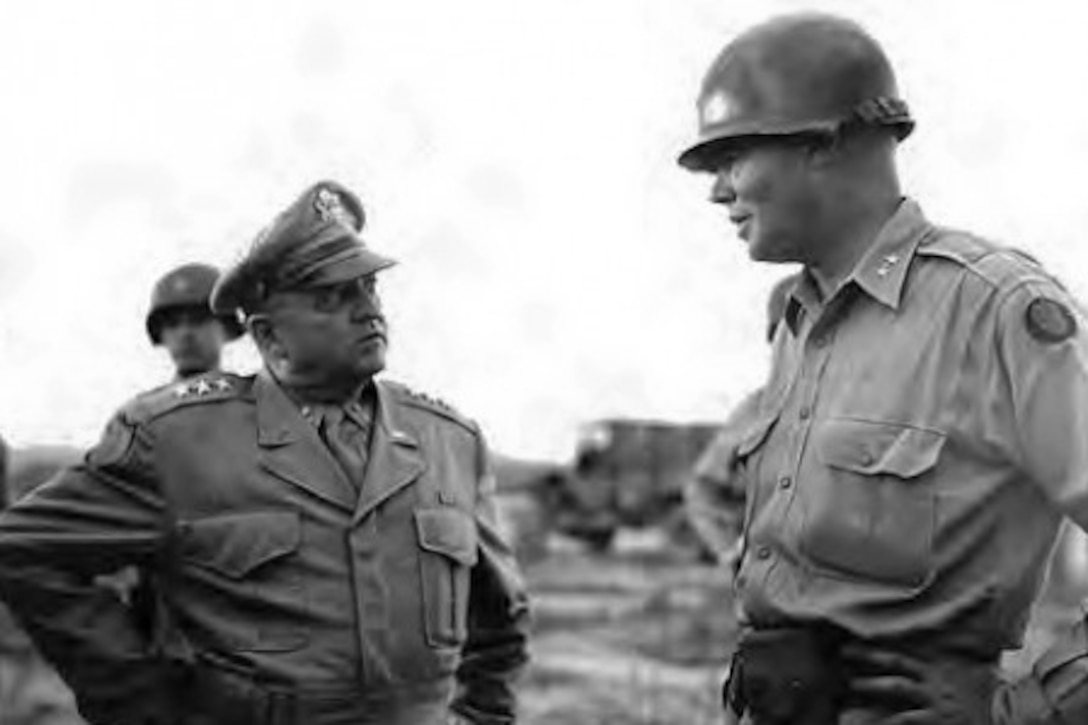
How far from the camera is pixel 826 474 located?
12.0 feet

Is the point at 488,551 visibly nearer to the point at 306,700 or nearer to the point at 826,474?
the point at 306,700

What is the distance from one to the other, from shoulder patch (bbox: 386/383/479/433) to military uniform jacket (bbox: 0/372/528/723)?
0.25 m

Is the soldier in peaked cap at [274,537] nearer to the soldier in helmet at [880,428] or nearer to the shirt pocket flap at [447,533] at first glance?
the shirt pocket flap at [447,533]

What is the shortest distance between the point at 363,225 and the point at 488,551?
3.11 ft

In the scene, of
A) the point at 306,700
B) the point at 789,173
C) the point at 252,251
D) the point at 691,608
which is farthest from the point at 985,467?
the point at 691,608

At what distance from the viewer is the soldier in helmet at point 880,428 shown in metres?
3.46

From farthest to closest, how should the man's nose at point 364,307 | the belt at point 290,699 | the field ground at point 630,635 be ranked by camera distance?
the field ground at point 630,635
the man's nose at point 364,307
the belt at point 290,699

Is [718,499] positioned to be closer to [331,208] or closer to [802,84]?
[331,208]

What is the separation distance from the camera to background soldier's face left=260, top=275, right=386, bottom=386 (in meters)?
5.19

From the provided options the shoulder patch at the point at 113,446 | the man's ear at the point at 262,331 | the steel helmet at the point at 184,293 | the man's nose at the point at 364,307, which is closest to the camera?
the shoulder patch at the point at 113,446

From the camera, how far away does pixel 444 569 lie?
205 inches

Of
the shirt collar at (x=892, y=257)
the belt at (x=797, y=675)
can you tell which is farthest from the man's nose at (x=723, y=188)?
the belt at (x=797, y=675)

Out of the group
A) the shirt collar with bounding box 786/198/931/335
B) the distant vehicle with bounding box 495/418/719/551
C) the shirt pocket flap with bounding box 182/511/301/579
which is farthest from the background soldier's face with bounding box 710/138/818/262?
the distant vehicle with bounding box 495/418/719/551

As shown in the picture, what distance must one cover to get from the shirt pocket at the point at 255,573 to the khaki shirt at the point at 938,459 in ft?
5.34
